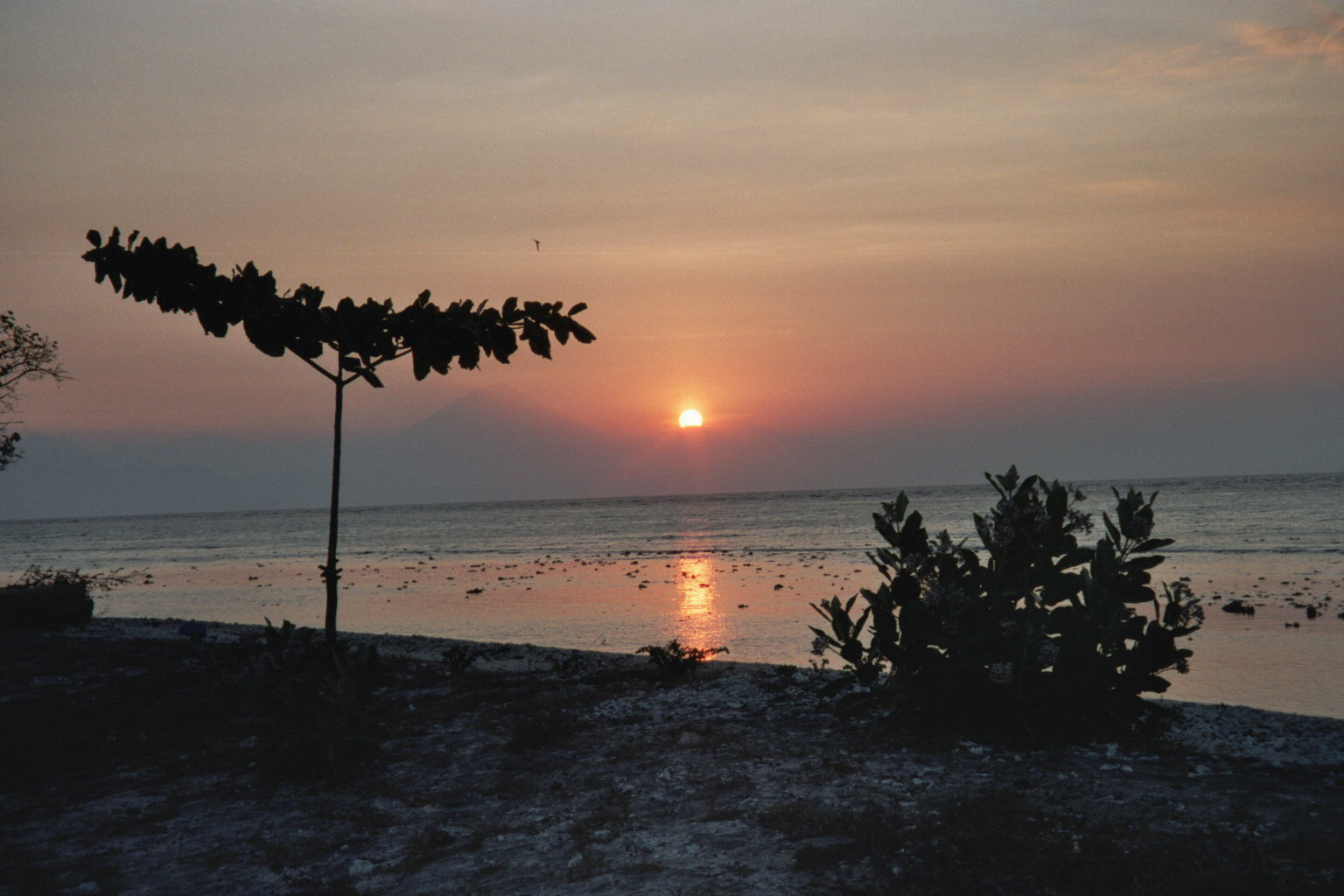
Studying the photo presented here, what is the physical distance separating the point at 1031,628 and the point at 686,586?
22.2m

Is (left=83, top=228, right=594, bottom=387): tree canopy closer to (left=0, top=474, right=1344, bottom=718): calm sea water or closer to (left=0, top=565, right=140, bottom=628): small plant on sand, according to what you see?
(left=0, top=474, right=1344, bottom=718): calm sea water

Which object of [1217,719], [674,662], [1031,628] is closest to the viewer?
[1031,628]

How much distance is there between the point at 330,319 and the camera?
8.74 meters

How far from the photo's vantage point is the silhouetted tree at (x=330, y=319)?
829 cm

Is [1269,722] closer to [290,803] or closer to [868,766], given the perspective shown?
[868,766]

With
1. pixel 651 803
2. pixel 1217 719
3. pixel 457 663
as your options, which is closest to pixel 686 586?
pixel 457 663

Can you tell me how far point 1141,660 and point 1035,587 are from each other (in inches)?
38.9

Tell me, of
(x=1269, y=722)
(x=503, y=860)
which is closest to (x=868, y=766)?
(x=503, y=860)

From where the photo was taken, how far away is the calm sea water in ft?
51.8

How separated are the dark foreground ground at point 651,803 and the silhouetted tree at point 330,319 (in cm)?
181

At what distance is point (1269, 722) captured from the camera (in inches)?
321

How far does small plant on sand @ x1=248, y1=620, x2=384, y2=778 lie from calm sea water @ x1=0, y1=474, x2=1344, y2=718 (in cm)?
809

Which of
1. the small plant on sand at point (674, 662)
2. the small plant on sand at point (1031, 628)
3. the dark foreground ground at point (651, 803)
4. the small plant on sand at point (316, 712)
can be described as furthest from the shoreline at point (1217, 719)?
the small plant on sand at point (316, 712)

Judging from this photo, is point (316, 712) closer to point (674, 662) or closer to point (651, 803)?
point (651, 803)
